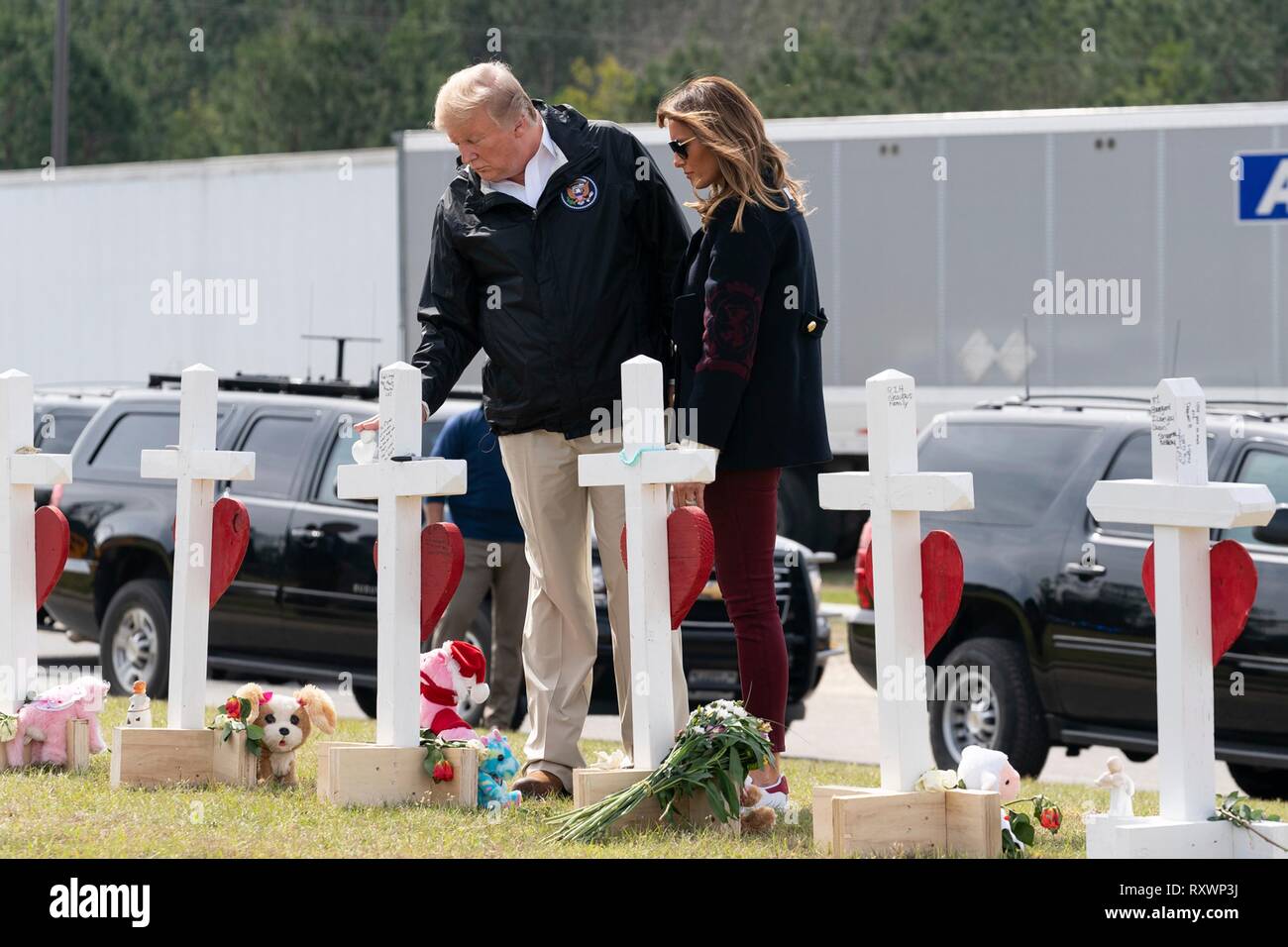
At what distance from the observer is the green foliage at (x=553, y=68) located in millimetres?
36938

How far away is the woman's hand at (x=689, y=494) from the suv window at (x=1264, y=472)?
3.84 meters

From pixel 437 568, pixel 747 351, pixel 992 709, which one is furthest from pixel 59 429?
pixel 747 351

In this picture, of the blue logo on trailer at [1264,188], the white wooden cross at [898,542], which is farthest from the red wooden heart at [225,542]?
the blue logo on trailer at [1264,188]

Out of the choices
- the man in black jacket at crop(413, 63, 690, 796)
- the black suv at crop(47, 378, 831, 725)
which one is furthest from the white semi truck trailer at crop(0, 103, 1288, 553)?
the man in black jacket at crop(413, 63, 690, 796)

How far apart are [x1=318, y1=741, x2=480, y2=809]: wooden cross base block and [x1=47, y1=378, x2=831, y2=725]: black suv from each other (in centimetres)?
388

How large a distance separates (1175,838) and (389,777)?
2.17 metres

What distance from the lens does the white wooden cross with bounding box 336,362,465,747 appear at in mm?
5289

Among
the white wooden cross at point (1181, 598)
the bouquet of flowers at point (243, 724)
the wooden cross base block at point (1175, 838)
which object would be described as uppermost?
the white wooden cross at point (1181, 598)

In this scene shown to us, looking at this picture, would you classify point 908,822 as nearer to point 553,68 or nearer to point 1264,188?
point 1264,188

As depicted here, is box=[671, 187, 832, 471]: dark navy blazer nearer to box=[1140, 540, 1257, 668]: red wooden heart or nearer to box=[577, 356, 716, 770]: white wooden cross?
box=[577, 356, 716, 770]: white wooden cross

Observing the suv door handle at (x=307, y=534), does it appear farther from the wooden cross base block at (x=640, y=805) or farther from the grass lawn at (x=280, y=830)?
the wooden cross base block at (x=640, y=805)

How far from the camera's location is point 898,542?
472cm
